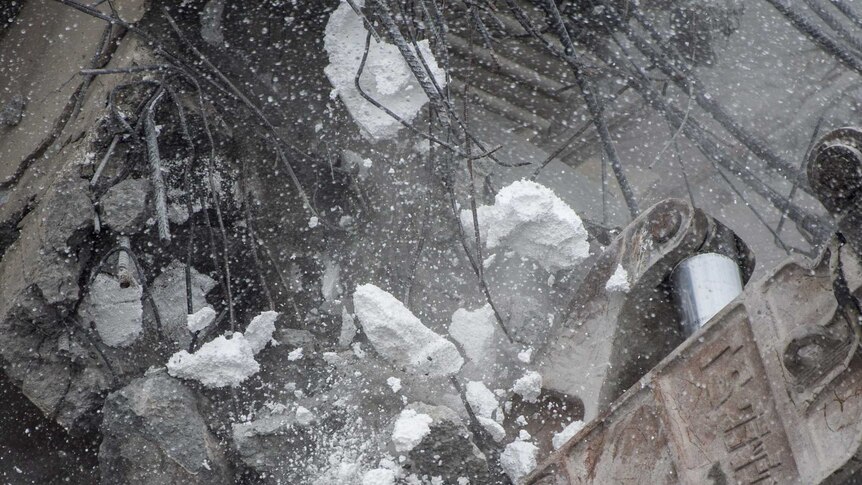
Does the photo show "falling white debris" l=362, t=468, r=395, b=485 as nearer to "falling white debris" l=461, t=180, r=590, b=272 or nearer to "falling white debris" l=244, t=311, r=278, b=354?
"falling white debris" l=244, t=311, r=278, b=354

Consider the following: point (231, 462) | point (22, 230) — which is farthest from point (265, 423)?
point (22, 230)

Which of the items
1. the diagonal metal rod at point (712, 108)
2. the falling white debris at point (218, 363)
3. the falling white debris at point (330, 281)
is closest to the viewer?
the falling white debris at point (218, 363)

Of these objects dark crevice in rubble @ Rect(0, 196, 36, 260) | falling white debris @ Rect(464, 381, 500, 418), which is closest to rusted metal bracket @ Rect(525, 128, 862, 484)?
falling white debris @ Rect(464, 381, 500, 418)

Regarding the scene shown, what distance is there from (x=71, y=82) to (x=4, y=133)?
48cm

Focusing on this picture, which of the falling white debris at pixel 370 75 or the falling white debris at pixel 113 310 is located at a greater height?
the falling white debris at pixel 370 75

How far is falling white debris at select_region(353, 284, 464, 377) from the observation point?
3.76 meters

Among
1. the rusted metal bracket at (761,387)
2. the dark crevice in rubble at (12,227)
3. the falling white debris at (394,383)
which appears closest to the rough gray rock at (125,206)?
the dark crevice in rubble at (12,227)

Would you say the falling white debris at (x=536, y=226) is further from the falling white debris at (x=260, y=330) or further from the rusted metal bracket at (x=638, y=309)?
the falling white debris at (x=260, y=330)

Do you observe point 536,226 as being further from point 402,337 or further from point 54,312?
point 54,312

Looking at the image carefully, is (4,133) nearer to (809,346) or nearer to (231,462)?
(231,462)

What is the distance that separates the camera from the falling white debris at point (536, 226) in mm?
4039

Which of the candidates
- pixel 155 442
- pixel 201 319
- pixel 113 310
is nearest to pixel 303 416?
pixel 155 442

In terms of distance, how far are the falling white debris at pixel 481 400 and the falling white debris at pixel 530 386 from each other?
139 mm

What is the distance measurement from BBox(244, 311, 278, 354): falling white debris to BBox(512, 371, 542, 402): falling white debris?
1.29 meters
